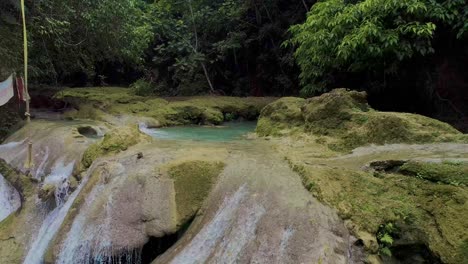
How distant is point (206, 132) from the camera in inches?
453

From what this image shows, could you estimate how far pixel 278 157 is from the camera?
20.6 feet

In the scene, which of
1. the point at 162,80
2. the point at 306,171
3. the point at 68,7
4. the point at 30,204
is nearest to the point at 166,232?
the point at 306,171

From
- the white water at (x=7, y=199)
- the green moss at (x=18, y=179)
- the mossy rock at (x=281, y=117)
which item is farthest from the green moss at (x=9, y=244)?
the mossy rock at (x=281, y=117)

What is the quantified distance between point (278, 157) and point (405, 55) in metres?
4.48

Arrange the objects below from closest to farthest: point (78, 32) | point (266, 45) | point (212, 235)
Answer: point (212, 235) → point (78, 32) → point (266, 45)

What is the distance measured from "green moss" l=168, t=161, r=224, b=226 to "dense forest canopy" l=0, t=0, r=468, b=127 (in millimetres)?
4558

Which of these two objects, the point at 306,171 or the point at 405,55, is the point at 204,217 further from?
the point at 405,55

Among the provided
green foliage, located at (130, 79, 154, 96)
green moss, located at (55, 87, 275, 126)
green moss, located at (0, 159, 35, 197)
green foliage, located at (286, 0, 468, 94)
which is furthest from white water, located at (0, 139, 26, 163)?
green foliage, located at (130, 79, 154, 96)

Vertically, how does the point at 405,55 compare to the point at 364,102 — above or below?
above

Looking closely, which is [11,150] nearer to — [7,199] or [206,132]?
[7,199]

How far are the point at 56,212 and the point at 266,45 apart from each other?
1206 centimetres

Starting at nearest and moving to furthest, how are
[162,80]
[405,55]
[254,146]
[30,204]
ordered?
1. [254,146]
2. [30,204]
3. [405,55]
4. [162,80]

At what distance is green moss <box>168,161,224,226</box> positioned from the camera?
562 centimetres

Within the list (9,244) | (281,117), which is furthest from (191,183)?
(281,117)
